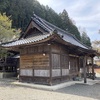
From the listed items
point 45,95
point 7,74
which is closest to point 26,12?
point 7,74

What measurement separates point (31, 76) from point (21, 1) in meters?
23.9

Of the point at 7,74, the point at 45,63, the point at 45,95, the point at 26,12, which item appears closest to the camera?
the point at 45,95

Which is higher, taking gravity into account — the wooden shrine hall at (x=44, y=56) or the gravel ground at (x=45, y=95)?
the wooden shrine hall at (x=44, y=56)

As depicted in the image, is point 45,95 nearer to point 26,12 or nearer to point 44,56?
point 44,56

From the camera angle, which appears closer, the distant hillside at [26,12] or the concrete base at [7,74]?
the concrete base at [7,74]

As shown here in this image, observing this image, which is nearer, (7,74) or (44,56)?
(44,56)

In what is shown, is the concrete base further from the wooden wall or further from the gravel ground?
the gravel ground

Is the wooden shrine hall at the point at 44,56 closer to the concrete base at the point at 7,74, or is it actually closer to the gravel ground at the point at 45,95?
the gravel ground at the point at 45,95

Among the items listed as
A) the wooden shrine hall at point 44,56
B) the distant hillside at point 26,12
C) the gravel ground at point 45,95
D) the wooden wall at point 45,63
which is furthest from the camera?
the distant hillside at point 26,12

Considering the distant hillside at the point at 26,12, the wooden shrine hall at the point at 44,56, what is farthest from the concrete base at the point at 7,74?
the distant hillside at the point at 26,12

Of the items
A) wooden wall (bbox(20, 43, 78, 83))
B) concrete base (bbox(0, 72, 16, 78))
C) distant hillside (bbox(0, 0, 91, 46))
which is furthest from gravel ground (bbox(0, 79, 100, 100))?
distant hillside (bbox(0, 0, 91, 46))

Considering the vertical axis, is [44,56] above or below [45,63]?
above

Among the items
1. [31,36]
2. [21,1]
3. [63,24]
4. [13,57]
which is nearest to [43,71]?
[31,36]

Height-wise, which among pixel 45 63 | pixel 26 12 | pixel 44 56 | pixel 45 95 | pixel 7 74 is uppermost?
pixel 26 12
